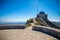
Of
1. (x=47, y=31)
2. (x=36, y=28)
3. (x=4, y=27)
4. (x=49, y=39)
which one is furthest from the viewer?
(x=4, y=27)

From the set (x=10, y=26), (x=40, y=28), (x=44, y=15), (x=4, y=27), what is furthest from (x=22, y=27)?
(x=44, y=15)

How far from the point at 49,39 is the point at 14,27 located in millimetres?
6883

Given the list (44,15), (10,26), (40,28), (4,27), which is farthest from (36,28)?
(44,15)

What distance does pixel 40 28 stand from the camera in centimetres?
963

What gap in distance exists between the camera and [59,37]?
642 centimetres

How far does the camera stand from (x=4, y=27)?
465 inches

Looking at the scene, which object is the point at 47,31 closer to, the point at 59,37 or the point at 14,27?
the point at 59,37

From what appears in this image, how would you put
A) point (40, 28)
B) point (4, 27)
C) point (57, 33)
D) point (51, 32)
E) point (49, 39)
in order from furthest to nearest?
1. point (4, 27)
2. point (40, 28)
3. point (51, 32)
4. point (57, 33)
5. point (49, 39)

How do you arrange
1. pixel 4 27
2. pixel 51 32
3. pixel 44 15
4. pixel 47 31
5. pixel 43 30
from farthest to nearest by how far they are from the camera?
pixel 44 15
pixel 4 27
pixel 43 30
pixel 47 31
pixel 51 32

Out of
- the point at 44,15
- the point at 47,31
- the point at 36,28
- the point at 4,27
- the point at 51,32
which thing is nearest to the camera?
the point at 51,32

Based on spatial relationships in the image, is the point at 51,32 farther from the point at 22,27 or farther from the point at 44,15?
the point at 44,15

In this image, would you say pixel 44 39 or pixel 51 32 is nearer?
pixel 44 39

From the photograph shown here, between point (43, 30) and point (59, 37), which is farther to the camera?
point (43, 30)

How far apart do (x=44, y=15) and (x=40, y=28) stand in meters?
45.1
